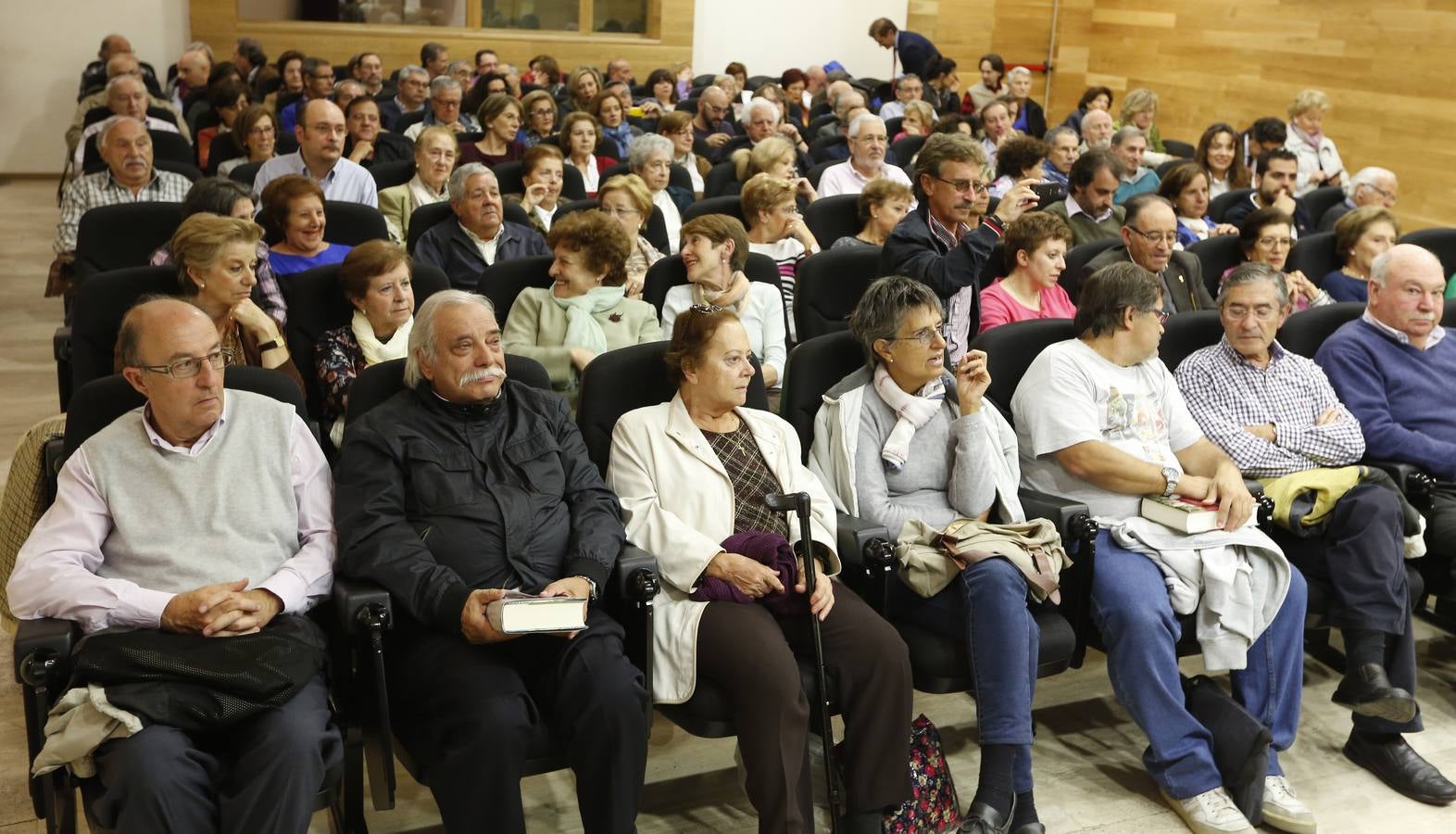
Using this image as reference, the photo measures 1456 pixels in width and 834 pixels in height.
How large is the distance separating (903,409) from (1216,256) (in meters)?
2.20

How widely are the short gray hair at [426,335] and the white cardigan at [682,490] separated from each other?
0.42 metres

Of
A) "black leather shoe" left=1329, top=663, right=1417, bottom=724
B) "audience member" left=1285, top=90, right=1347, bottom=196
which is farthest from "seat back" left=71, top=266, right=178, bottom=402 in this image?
"audience member" left=1285, top=90, right=1347, bottom=196

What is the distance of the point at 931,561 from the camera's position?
8.74 ft

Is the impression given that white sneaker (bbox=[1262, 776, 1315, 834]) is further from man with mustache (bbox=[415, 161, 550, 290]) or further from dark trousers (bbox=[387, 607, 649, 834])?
man with mustache (bbox=[415, 161, 550, 290])

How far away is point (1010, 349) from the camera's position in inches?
125

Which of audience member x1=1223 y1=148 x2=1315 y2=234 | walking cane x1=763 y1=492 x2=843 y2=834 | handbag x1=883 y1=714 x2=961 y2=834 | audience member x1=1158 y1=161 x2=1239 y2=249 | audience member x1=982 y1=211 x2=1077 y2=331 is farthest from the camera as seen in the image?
audience member x1=1223 y1=148 x2=1315 y2=234

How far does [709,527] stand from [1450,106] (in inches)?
300

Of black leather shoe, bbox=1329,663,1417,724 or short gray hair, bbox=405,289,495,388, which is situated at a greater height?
short gray hair, bbox=405,289,495,388

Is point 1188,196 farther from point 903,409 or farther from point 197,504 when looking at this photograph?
point 197,504

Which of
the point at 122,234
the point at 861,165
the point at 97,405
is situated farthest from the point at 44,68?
the point at 97,405

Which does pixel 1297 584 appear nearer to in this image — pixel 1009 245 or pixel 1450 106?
pixel 1009 245

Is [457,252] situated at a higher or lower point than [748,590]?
higher

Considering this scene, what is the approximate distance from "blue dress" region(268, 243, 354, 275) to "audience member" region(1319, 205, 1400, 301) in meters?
3.30

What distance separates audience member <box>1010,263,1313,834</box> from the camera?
2770 millimetres
